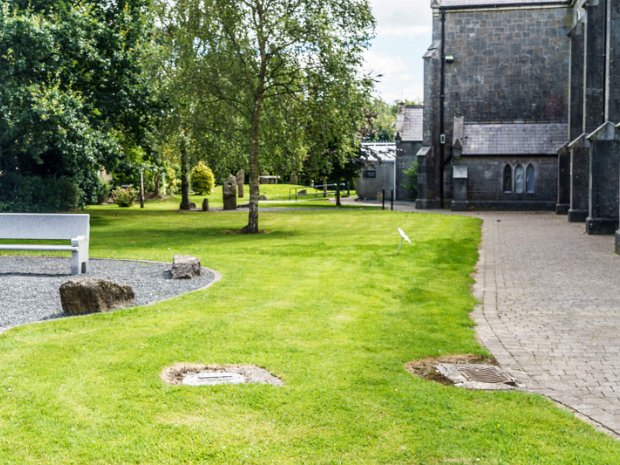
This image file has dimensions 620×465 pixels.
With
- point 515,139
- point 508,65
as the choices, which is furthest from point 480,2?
point 515,139

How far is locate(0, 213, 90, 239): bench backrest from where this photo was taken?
14.2 m

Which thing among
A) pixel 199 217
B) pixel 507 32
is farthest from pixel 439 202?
pixel 199 217

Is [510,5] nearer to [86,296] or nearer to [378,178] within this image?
[378,178]

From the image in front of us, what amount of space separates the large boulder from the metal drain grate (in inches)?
191

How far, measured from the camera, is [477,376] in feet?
23.8

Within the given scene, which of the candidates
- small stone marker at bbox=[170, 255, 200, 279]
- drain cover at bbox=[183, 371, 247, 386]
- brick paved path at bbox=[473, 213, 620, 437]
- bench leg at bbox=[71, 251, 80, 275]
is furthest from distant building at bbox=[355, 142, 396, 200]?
drain cover at bbox=[183, 371, 247, 386]

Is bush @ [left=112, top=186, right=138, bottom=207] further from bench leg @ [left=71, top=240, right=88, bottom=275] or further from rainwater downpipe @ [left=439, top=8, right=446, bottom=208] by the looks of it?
bench leg @ [left=71, top=240, right=88, bottom=275]

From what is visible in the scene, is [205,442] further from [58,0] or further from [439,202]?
[439,202]

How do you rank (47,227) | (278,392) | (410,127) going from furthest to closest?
(410,127) < (47,227) < (278,392)

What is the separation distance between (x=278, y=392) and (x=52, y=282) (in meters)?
7.27

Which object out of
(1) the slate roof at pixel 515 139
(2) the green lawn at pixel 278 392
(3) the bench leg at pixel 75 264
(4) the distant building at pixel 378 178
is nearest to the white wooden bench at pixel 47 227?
(3) the bench leg at pixel 75 264

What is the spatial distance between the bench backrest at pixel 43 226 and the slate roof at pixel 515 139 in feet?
95.6

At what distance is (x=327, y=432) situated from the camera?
552cm

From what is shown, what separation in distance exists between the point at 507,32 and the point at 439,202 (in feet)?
33.0
